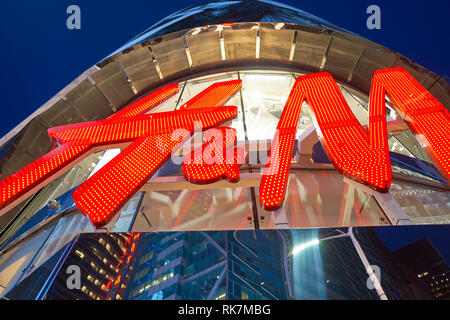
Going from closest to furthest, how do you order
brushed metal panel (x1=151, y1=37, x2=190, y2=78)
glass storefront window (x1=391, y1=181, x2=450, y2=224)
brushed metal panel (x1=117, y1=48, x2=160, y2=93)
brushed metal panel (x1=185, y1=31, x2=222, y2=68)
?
glass storefront window (x1=391, y1=181, x2=450, y2=224)
brushed metal panel (x1=117, y1=48, x2=160, y2=93)
brushed metal panel (x1=151, y1=37, x2=190, y2=78)
brushed metal panel (x1=185, y1=31, x2=222, y2=68)

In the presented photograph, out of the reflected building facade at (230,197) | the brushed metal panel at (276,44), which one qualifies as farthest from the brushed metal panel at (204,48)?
the brushed metal panel at (276,44)

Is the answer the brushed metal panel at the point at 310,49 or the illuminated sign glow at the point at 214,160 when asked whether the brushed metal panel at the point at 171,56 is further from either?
the illuminated sign glow at the point at 214,160

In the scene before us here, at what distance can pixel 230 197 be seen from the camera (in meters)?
5.46

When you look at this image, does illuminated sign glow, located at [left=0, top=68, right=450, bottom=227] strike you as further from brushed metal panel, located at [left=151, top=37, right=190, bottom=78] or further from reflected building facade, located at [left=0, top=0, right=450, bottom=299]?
brushed metal panel, located at [left=151, top=37, right=190, bottom=78]

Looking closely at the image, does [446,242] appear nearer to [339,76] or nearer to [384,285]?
[384,285]

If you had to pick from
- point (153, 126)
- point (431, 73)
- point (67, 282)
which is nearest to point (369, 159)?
point (153, 126)

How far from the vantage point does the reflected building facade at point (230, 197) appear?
8.64ft

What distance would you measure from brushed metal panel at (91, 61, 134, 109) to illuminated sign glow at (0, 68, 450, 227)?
12.9 ft

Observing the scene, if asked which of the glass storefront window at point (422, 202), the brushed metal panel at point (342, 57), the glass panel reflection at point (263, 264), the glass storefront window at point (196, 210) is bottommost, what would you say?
the glass storefront window at point (422, 202)

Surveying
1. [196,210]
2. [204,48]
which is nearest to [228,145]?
[196,210]

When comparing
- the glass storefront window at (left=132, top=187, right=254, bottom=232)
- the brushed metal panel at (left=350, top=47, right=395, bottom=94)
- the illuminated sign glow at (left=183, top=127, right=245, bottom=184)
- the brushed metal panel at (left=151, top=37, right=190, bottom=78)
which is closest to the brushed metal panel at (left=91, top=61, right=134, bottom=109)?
the brushed metal panel at (left=151, top=37, right=190, bottom=78)

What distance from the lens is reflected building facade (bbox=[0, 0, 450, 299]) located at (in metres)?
2.63

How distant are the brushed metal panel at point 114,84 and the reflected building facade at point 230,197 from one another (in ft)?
0.11

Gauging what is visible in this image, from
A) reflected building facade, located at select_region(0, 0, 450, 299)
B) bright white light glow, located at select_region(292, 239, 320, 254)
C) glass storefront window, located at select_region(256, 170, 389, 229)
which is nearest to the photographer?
reflected building facade, located at select_region(0, 0, 450, 299)
